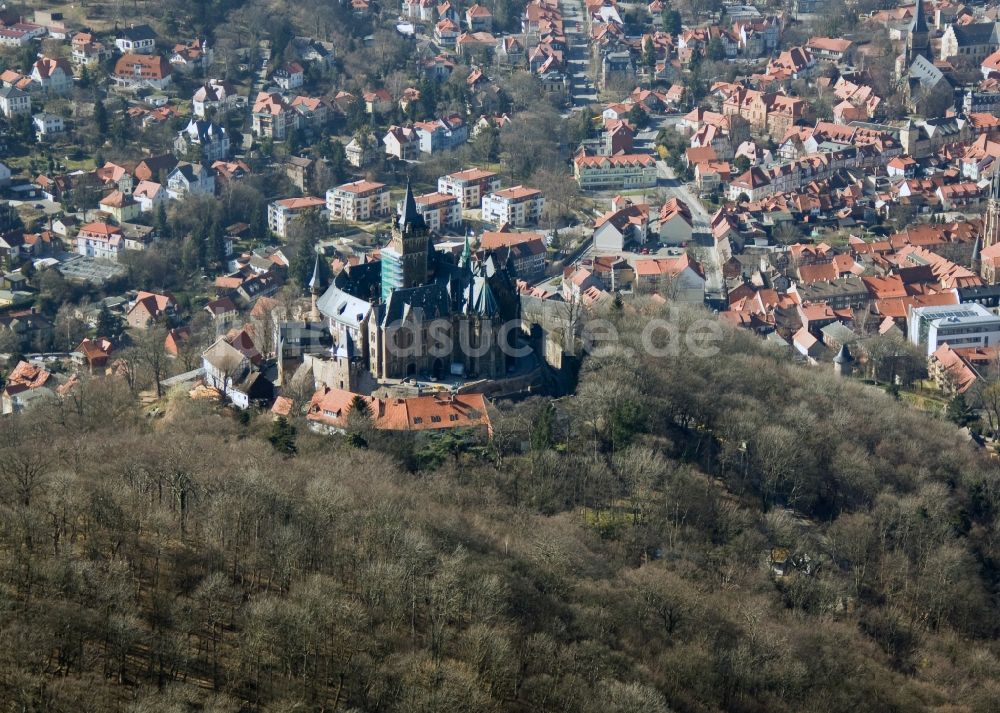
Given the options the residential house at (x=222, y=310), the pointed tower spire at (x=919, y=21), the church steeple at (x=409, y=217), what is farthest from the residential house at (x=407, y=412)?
the pointed tower spire at (x=919, y=21)

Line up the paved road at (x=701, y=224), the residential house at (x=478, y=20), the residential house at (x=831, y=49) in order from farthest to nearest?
the residential house at (x=478, y=20)
the residential house at (x=831, y=49)
the paved road at (x=701, y=224)

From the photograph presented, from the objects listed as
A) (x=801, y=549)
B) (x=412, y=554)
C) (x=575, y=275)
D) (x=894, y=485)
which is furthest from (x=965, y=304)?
(x=412, y=554)

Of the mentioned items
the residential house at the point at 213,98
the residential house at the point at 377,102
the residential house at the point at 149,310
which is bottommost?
the residential house at the point at 149,310

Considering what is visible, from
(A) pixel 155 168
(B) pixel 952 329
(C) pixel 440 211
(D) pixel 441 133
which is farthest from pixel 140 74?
(B) pixel 952 329

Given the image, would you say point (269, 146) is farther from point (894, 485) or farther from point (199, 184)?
point (894, 485)

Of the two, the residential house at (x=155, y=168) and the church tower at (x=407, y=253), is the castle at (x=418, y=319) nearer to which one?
the church tower at (x=407, y=253)

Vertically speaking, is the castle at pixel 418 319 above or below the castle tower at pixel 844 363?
above

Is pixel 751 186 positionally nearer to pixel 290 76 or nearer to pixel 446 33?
pixel 290 76
